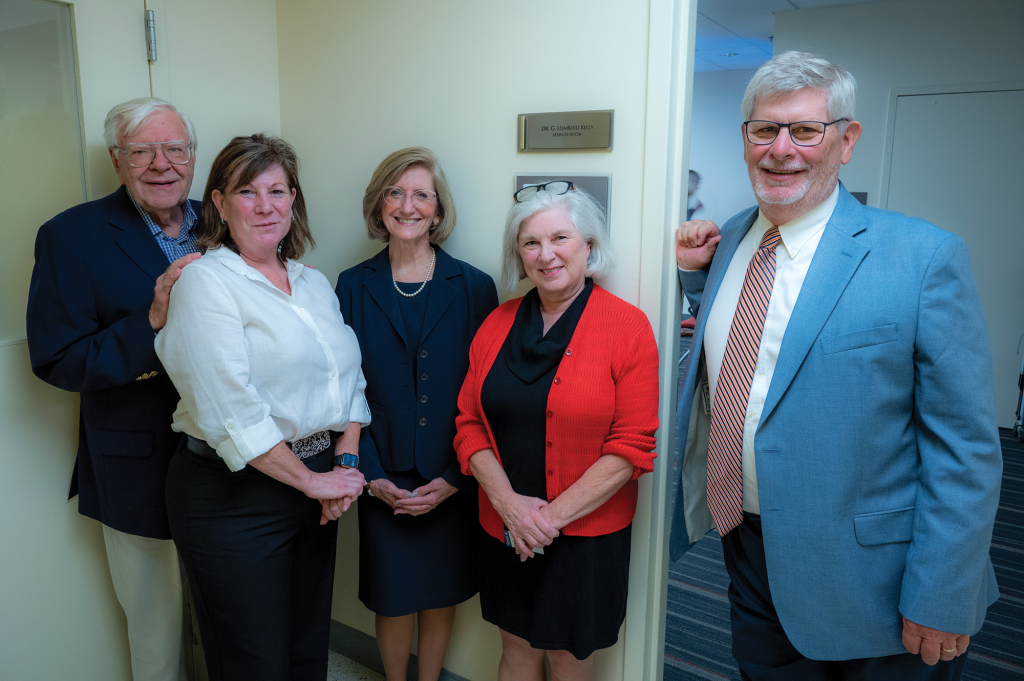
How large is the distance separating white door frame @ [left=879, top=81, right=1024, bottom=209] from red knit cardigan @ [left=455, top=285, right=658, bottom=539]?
479 centimetres

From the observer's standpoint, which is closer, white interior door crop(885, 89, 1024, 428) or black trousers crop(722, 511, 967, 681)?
black trousers crop(722, 511, 967, 681)

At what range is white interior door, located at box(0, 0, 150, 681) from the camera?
6.37 feet

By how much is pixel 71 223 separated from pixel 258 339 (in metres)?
0.67

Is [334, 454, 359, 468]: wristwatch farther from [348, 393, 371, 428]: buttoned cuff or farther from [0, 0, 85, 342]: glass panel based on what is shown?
[0, 0, 85, 342]: glass panel

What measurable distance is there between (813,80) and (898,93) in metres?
5.05

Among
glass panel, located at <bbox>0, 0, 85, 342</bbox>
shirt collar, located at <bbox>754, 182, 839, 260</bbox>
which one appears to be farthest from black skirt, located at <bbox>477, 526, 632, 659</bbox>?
glass panel, located at <bbox>0, 0, 85, 342</bbox>

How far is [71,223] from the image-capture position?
1807 mm

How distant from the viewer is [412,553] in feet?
6.82

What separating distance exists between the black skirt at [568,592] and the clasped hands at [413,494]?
220 mm

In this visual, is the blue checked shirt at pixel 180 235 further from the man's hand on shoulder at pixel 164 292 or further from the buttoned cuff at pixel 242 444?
the buttoned cuff at pixel 242 444

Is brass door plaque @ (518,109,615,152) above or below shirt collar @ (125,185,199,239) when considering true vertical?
above

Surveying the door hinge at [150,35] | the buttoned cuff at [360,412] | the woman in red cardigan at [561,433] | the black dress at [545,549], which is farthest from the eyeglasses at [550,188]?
the door hinge at [150,35]

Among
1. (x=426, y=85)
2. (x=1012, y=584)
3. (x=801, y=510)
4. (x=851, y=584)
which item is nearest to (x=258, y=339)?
(x=426, y=85)

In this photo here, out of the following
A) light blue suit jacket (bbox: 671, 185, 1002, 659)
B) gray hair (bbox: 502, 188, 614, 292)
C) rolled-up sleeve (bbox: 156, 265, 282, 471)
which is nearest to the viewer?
light blue suit jacket (bbox: 671, 185, 1002, 659)
